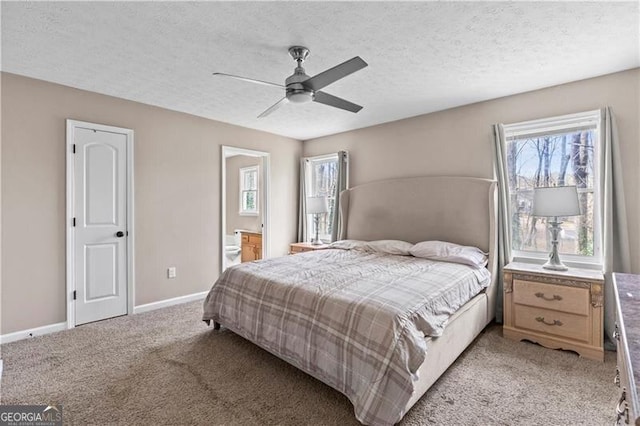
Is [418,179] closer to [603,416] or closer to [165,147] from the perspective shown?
[603,416]

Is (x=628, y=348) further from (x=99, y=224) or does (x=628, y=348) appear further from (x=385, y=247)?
(x=99, y=224)

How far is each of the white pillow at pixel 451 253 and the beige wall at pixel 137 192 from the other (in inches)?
107

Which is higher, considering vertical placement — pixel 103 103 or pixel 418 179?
pixel 103 103

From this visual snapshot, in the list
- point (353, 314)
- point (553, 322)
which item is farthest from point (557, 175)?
point (353, 314)

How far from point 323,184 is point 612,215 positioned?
3882 millimetres

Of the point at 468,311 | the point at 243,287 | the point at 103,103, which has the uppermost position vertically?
the point at 103,103

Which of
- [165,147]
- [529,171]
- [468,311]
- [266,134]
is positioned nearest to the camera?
[468,311]

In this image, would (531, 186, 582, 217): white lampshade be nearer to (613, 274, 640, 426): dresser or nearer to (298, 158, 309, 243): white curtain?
(613, 274, 640, 426): dresser

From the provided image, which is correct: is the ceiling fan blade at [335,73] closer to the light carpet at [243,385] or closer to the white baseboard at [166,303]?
the light carpet at [243,385]

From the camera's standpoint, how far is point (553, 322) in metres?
2.73

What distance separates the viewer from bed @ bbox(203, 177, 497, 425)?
173 cm

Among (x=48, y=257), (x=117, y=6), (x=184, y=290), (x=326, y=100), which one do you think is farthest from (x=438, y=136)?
(x=48, y=257)

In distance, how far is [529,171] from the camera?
11.1 feet

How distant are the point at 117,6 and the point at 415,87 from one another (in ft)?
8.77
